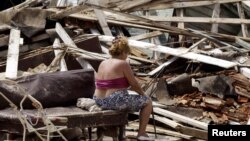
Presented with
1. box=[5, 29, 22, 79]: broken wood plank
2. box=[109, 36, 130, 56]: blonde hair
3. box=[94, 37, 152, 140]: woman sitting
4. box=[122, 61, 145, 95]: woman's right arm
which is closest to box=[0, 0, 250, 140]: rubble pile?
box=[5, 29, 22, 79]: broken wood plank

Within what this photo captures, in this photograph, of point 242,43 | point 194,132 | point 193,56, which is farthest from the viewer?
point 242,43

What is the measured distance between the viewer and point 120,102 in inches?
248

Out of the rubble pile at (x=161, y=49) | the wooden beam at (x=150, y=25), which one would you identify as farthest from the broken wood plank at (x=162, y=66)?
the wooden beam at (x=150, y=25)

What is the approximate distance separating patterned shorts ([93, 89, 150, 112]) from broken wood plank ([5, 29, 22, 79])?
7.21 feet

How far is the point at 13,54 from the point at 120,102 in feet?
11.1

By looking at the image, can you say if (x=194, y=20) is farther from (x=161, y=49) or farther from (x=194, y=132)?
(x=194, y=132)

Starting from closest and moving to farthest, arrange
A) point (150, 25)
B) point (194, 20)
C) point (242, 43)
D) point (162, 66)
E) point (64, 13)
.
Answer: point (162, 66) < point (242, 43) < point (150, 25) < point (64, 13) < point (194, 20)

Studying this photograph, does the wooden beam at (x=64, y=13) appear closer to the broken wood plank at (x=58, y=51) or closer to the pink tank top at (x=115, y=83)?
the broken wood plank at (x=58, y=51)

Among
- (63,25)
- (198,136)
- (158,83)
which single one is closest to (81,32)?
(63,25)

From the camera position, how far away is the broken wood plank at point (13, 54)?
323 inches

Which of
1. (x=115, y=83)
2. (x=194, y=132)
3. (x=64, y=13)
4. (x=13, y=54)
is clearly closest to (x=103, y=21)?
(x=64, y=13)

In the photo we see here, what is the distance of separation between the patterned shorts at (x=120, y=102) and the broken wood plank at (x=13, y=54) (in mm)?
2198

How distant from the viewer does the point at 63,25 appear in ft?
36.2

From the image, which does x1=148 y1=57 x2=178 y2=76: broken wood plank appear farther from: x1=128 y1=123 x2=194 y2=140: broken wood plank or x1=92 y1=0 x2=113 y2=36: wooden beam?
x1=92 y1=0 x2=113 y2=36: wooden beam
